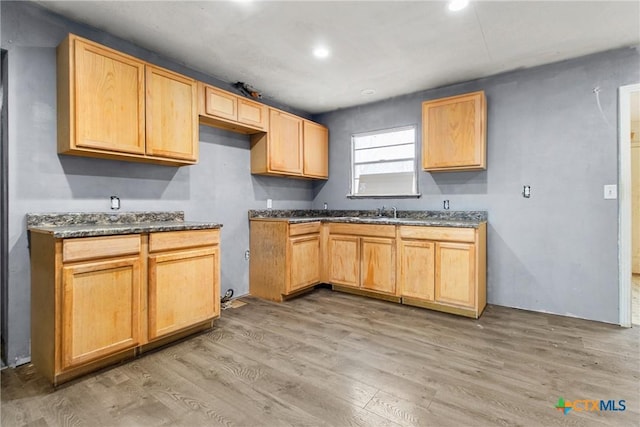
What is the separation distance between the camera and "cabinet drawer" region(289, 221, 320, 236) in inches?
139

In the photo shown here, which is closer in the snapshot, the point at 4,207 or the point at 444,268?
the point at 4,207

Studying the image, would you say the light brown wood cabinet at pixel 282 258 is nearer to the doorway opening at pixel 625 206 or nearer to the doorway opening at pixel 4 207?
the doorway opening at pixel 4 207

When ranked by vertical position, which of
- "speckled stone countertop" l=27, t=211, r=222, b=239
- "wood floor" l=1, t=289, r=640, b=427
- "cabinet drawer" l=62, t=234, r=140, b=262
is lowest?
"wood floor" l=1, t=289, r=640, b=427

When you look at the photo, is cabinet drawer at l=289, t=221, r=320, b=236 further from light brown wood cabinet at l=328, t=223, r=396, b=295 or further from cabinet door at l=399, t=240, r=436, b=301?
cabinet door at l=399, t=240, r=436, b=301

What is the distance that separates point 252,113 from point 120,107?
55.6 inches

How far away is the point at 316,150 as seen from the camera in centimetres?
446

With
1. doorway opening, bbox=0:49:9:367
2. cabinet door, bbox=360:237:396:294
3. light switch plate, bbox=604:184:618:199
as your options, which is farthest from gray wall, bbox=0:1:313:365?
light switch plate, bbox=604:184:618:199

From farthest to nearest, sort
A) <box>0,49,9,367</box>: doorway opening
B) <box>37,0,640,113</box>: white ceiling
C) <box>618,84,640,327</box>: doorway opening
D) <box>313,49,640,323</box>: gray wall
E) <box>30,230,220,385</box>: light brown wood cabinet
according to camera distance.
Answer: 1. <box>313,49,640,323</box>: gray wall
2. <box>618,84,640,327</box>: doorway opening
3. <box>37,0,640,113</box>: white ceiling
4. <box>0,49,9,367</box>: doorway opening
5. <box>30,230,220,385</box>: light brown wood cabinet

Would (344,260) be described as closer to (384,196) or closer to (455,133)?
(384,196)

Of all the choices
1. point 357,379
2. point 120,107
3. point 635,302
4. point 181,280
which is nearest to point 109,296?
point 181,280

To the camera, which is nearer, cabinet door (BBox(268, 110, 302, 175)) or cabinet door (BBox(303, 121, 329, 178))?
cabinet door (BBox(268, 110, 302, 175))

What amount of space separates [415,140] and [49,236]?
3684 mm

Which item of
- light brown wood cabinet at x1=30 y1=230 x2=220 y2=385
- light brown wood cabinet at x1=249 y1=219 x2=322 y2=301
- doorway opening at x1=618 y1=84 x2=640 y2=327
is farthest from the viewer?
light brown wood cabinet at x1=249 y1=219 x2=322 y2=301

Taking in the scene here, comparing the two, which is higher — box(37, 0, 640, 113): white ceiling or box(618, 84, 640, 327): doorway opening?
box(37, 0, 640, 113): white ceiling
